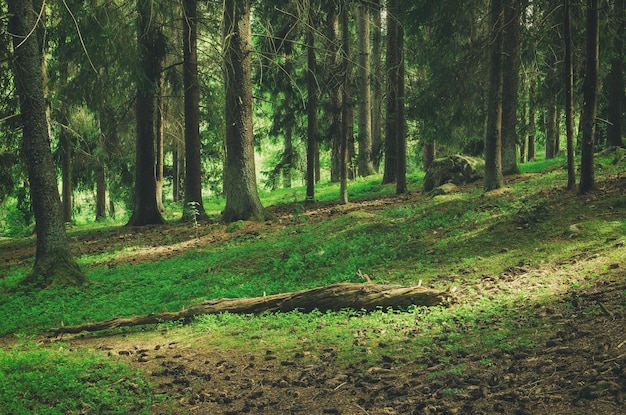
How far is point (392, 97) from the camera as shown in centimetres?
1889

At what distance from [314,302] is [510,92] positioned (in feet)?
35.8

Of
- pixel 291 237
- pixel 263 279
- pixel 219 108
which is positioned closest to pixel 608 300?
pixel 263 279

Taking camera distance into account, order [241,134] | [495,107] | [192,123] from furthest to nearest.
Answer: [192,123], [241,134], [495,107]

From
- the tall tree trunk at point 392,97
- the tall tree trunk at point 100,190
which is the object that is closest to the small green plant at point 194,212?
the tall tree trunk at point 392,97

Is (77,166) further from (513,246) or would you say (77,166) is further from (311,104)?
(513,246)

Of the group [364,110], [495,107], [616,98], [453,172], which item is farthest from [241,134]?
[616,98]

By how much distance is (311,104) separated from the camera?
17.1 meters

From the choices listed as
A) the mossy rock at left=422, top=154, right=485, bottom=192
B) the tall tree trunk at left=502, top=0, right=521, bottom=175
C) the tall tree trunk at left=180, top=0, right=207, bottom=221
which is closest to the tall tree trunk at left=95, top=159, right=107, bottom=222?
the tall tree trunk at left=180, top=0, right=207, bottom=221

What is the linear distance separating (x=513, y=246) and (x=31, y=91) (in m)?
8.95

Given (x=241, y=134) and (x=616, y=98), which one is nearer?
(x=241, y=134)

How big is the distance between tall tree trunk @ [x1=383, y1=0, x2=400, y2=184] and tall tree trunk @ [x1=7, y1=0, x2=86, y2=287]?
10.0 meters

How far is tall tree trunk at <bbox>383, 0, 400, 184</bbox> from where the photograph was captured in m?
17.2

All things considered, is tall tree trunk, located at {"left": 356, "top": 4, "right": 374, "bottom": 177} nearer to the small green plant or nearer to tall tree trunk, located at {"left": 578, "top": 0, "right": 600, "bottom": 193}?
the small green plant

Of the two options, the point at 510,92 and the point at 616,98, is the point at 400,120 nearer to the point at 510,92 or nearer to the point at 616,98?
the point at 510,92
